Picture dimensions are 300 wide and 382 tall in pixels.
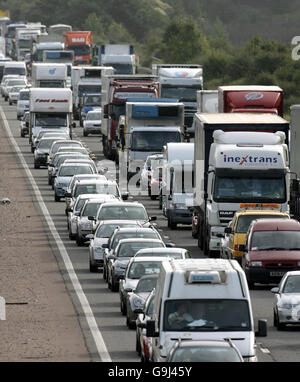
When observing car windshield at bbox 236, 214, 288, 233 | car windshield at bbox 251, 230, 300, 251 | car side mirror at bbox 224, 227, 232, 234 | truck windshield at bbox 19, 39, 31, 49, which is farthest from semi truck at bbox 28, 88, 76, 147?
truck windshield at bbox 19, 39, 31, 49

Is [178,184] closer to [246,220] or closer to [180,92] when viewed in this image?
[246,220]

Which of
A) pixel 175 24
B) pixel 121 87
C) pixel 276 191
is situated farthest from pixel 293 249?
pixel 175 24

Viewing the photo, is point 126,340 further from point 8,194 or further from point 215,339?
point 8,194

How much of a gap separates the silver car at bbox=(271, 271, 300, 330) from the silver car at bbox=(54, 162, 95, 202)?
1090 inches

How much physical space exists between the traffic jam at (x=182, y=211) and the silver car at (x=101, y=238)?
0.03 metres

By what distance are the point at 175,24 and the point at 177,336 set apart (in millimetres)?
122440

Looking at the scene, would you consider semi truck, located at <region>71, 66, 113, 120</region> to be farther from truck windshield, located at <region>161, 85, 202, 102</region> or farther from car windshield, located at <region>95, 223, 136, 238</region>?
car windshield, located at <region>95, 223, 136, 238</region>

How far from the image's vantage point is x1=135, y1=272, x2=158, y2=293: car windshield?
30.2 m

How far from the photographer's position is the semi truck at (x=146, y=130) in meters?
63.3

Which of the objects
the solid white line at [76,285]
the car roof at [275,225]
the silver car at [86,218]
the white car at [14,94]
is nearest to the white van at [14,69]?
the white car at [14,94]

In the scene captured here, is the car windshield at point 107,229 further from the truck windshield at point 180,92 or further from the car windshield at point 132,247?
the truck windshield at point 180,92

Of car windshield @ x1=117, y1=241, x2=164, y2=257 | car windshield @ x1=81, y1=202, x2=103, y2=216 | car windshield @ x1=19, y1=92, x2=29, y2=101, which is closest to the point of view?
car windshield @ x1=117, y1=241, x2=164, y2=257

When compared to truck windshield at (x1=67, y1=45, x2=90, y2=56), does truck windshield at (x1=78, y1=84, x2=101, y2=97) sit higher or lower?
higher

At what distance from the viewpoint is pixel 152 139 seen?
63.6 metres
